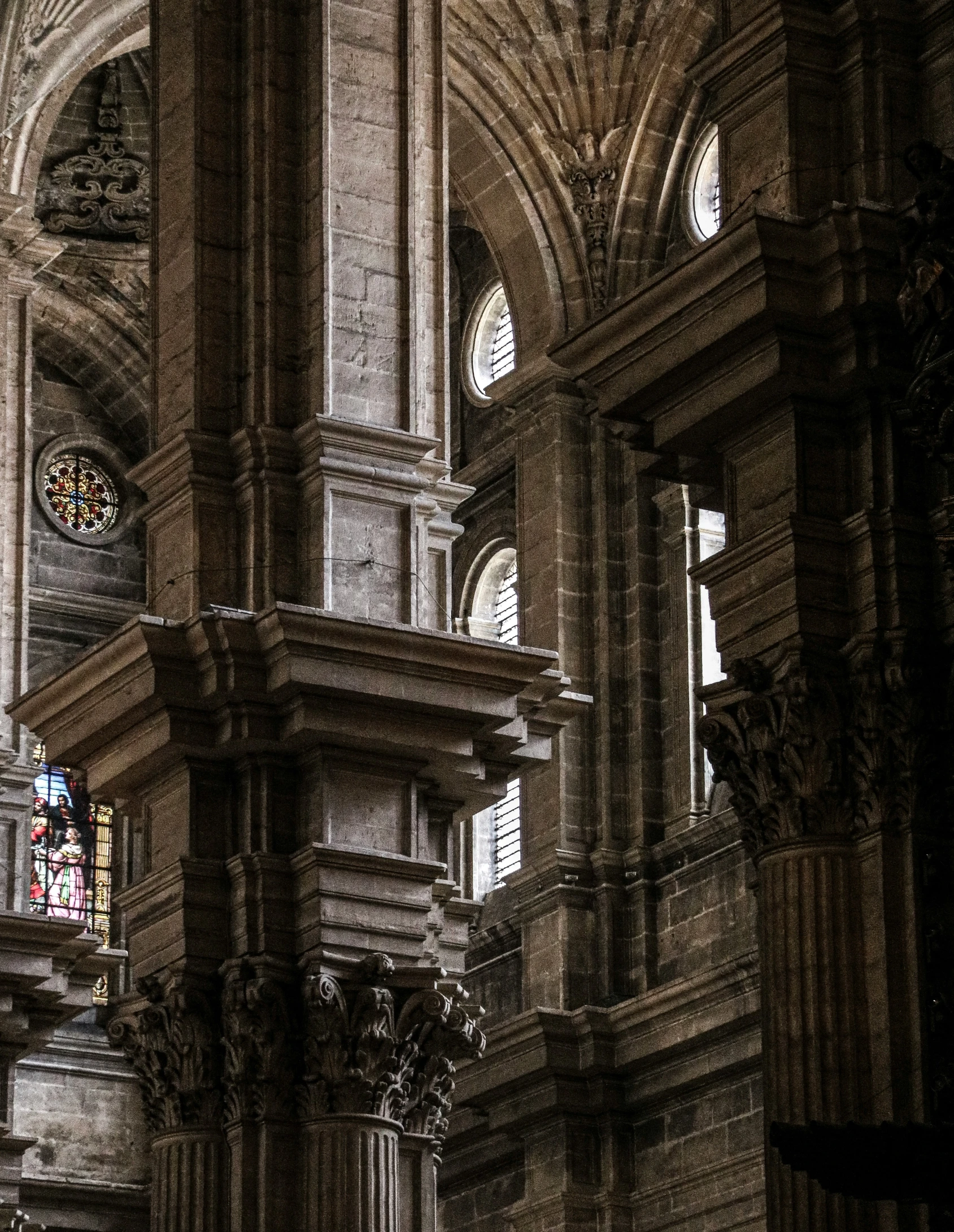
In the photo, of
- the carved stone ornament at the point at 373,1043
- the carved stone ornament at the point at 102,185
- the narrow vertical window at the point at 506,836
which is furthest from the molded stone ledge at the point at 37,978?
the carved stone ornament at the point at 102,185

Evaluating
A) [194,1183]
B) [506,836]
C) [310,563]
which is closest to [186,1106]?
[194,1183]

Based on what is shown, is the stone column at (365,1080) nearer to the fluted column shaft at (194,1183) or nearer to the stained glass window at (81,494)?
the fluted column shaft at (194,1183)

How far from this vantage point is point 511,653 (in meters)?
15.9

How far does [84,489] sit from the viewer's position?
32.3 meters

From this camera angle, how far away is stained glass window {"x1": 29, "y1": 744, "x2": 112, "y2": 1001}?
101ft

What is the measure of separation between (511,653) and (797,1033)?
5.37 m

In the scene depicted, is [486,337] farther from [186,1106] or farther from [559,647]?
[186,1106]

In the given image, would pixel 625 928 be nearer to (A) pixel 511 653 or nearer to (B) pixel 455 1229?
(B) pixel 455 1229

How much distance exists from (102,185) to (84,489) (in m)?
3.18

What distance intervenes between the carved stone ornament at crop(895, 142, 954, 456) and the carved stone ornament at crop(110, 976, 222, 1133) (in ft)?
21.0

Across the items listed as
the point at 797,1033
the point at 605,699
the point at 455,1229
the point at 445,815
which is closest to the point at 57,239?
the point at 605,699

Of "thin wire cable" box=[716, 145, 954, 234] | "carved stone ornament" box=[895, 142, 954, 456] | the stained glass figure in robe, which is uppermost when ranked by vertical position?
the stained glass figure in robe

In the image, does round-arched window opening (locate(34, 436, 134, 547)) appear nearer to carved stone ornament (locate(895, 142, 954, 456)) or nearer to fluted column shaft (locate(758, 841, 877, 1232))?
fluted column shaft (locate(758, 841, 877, 1232))

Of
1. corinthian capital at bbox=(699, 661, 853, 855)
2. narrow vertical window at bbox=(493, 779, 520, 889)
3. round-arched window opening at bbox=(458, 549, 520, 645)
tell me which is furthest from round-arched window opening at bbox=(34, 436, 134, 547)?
corinthian capital at bbox=(699, 661, 853, 855)
